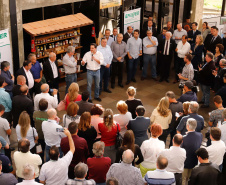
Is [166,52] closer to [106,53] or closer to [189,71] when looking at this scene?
[189,71]

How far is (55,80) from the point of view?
9.20 meters

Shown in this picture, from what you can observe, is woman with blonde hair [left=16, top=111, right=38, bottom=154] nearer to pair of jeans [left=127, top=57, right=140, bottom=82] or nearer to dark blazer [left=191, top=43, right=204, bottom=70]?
pair of jeans [left=127, top=57, right=140, bottom=82]

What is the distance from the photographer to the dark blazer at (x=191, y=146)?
5.73m

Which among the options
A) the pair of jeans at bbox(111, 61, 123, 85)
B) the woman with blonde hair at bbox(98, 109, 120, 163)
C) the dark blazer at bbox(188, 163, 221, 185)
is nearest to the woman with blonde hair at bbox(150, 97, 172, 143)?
the woman with blonde hair at bbox(98, 109, 120, 163)

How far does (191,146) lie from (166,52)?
5.77 m

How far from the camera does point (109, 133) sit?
5883 millimetres

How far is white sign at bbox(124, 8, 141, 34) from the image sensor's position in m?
11.7

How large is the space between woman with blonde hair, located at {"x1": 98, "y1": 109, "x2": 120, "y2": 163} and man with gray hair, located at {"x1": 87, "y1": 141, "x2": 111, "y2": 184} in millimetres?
777

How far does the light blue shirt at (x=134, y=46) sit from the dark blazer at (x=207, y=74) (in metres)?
2.33

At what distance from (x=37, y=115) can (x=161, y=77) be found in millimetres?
6205

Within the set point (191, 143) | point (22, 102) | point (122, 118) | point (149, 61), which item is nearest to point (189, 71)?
point (149, 61)

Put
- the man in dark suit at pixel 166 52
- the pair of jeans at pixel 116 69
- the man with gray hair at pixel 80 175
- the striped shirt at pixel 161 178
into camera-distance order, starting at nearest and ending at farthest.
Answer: the man with gray hair at pixel 80 175, the striped shirt at pixel 161 178, the pair of jeans at pixel 116 69, the man in dark suit at pixel 166 52

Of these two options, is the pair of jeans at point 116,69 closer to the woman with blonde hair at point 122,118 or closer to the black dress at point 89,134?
the woman with blonde hair at point 122,118

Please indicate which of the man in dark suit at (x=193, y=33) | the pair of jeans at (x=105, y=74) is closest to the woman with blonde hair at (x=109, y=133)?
the pair of jeans at (x=105, y=74)
